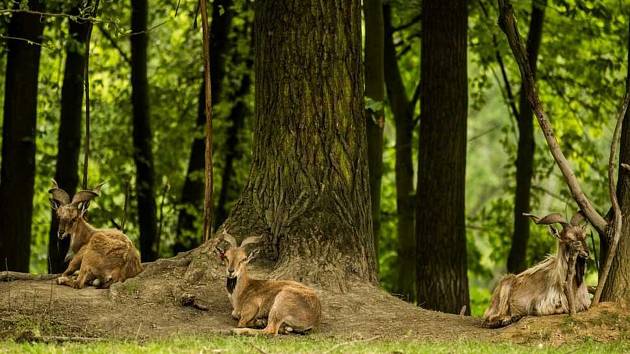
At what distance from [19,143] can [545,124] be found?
1112cm

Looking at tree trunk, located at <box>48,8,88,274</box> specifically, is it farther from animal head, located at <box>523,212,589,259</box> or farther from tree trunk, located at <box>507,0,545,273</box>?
animal head, located at <box>523,212,589,259</box>

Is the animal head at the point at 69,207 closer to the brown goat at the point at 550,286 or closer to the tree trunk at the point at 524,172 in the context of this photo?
the brown goat at the point at 550,286

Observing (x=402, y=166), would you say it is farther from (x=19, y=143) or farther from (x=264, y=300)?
(x=264, y=300)

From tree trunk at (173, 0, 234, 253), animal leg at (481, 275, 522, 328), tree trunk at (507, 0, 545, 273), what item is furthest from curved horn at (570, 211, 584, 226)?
tree trunk at (173, 0, 234, 253)

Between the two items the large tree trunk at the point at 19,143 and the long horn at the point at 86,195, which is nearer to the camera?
the long horn at the point at 86,195

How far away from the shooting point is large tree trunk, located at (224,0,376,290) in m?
15.6

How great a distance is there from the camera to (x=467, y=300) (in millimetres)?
20609

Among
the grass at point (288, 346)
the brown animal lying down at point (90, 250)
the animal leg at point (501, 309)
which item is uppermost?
the brown animal lying down at point (90, 250)

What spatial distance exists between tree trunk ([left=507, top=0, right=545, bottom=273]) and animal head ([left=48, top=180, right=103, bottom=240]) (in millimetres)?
11722

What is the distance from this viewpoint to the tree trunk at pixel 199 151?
28594mm

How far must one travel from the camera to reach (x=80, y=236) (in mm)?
16234

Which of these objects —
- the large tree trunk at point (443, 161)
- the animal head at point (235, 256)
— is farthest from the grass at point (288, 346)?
the large tree trunk at point (443, 161)

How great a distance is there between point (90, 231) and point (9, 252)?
641 cm

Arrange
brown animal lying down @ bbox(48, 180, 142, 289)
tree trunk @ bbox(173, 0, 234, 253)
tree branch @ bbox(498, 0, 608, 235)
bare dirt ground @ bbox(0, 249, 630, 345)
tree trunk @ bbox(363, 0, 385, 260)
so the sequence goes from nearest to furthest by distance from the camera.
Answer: bare dirt ground @ bbox(0, 249, 630, 345) → tree branch @ bbox(498, 0, 608, 235) → brown animal lying down @ bbox(48, 180, 142, 289) → tree trunk @ bbox(363, 0, 385, 260) → tree trunk @ bbox(173, 0, 234, 253)
